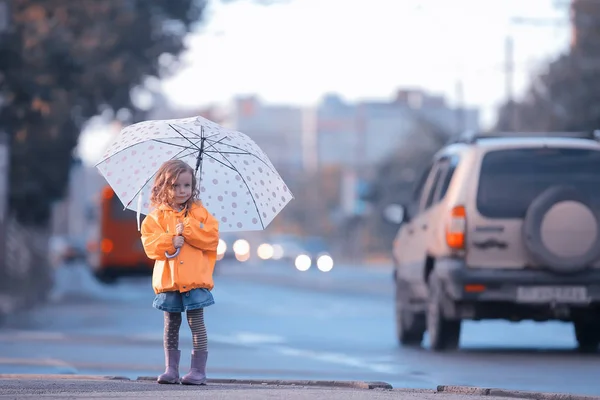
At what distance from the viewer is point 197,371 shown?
9.31 meters

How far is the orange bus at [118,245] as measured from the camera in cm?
4066

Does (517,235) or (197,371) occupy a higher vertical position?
(517,235)

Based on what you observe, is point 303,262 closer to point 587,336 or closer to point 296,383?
point 587,336

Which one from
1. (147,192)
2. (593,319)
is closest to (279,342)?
(593,319)

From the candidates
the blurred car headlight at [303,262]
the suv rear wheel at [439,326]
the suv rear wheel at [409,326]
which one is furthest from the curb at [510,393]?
the blurred car headlight at [303,262]

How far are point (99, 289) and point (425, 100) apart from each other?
466 ft

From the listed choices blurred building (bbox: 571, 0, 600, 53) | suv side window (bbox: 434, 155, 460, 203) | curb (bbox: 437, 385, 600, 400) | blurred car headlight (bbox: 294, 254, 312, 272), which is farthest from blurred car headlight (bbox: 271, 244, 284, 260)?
curb (bbox: 437, 385, 600, 400)

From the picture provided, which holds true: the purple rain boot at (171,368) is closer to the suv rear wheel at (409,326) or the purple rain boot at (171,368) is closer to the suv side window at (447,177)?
the suv side window at (447,177)

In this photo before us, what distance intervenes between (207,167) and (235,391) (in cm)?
195

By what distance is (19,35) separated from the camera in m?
26.4

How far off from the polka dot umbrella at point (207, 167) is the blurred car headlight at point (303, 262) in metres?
62.5

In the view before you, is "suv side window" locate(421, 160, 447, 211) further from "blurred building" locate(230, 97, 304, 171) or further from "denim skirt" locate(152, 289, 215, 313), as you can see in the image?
"blurred building" locate(230, 97, 304, 171)

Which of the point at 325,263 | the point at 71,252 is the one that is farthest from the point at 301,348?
the point at 71,252

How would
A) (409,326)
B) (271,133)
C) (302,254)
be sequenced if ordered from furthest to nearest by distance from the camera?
(271,133) → (302,254) → (409,326)
